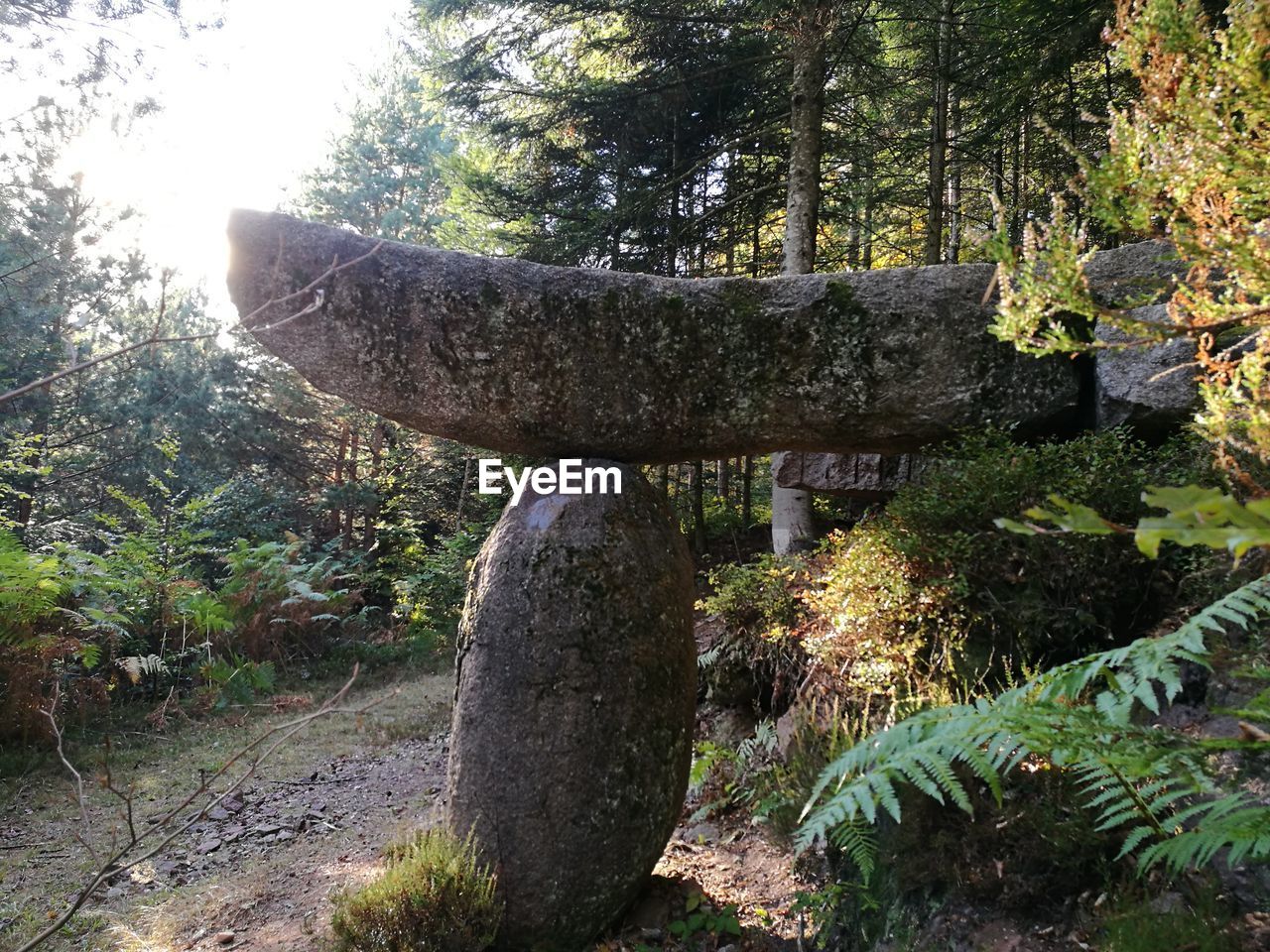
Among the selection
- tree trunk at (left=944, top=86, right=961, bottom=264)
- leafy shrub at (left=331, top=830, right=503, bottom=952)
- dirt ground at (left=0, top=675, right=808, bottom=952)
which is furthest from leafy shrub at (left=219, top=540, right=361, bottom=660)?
tree trunk at (left=944, top=86, right=961, bottom=264)

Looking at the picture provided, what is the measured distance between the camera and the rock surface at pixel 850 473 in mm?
5219

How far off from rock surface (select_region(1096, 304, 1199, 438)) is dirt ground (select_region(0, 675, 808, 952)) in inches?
107

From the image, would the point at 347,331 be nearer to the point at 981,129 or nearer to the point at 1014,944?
the point at 1014,944

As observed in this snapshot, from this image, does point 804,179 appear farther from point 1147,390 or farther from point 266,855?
point 266,855

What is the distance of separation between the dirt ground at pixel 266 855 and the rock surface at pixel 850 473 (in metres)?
2.59

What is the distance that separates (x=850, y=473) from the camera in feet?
17.7

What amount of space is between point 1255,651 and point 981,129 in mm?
7097

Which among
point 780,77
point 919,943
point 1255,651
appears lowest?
point 919,943

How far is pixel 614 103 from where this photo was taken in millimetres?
7965

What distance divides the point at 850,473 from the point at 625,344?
263cm

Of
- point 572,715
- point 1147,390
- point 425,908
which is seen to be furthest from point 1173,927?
point 1147,390

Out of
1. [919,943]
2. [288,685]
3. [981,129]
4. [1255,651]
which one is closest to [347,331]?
[919,943]

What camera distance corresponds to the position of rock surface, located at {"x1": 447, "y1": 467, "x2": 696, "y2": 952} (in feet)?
10.0

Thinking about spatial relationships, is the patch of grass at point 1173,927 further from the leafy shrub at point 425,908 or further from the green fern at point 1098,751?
the leafy shrub at point 425,908
